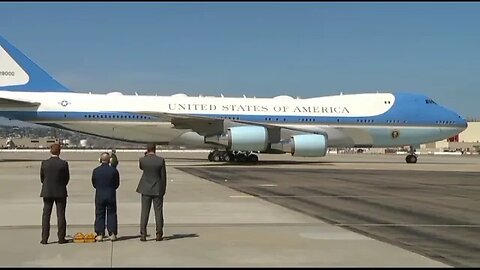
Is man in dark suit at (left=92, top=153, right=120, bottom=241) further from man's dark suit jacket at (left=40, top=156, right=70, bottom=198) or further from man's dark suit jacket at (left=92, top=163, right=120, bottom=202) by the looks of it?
man's dark suit jacket at (left=40, top=156, right=70, bottom=198)

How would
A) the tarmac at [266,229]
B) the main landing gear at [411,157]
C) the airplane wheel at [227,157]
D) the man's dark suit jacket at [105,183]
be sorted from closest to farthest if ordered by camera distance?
the tarmac at [266,229]
the man's dark suit jacket at [105,183]
the airplane wheel at [227,157]
the main landing gear at [411,157]

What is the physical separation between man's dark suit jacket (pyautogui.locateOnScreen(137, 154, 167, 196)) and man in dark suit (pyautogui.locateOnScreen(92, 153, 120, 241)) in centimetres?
45

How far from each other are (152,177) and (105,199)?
797 mm

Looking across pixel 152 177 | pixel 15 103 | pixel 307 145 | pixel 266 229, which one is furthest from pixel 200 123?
pixel 152 177

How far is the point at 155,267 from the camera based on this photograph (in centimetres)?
716

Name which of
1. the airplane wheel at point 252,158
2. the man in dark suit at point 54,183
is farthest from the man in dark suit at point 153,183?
the airplane wheel at point 252,158

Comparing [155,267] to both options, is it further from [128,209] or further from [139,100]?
[139,100]

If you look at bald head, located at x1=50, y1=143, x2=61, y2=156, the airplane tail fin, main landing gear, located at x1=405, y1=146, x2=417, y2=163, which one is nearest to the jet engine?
main landing gear, located at x1=405, y1=146, x2=417, y2=163

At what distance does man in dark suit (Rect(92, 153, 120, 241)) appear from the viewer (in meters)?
9.27

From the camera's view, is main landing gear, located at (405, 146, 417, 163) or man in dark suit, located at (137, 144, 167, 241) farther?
main landing gear, located at (405, 146, 417, 163)

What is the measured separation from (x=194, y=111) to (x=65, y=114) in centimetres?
776

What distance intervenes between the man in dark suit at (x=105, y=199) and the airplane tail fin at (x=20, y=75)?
29872 mm

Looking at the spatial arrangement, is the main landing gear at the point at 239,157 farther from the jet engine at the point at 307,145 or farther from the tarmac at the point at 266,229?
the tarmac at the point at 266,229

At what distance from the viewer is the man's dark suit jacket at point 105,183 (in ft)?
30.9
